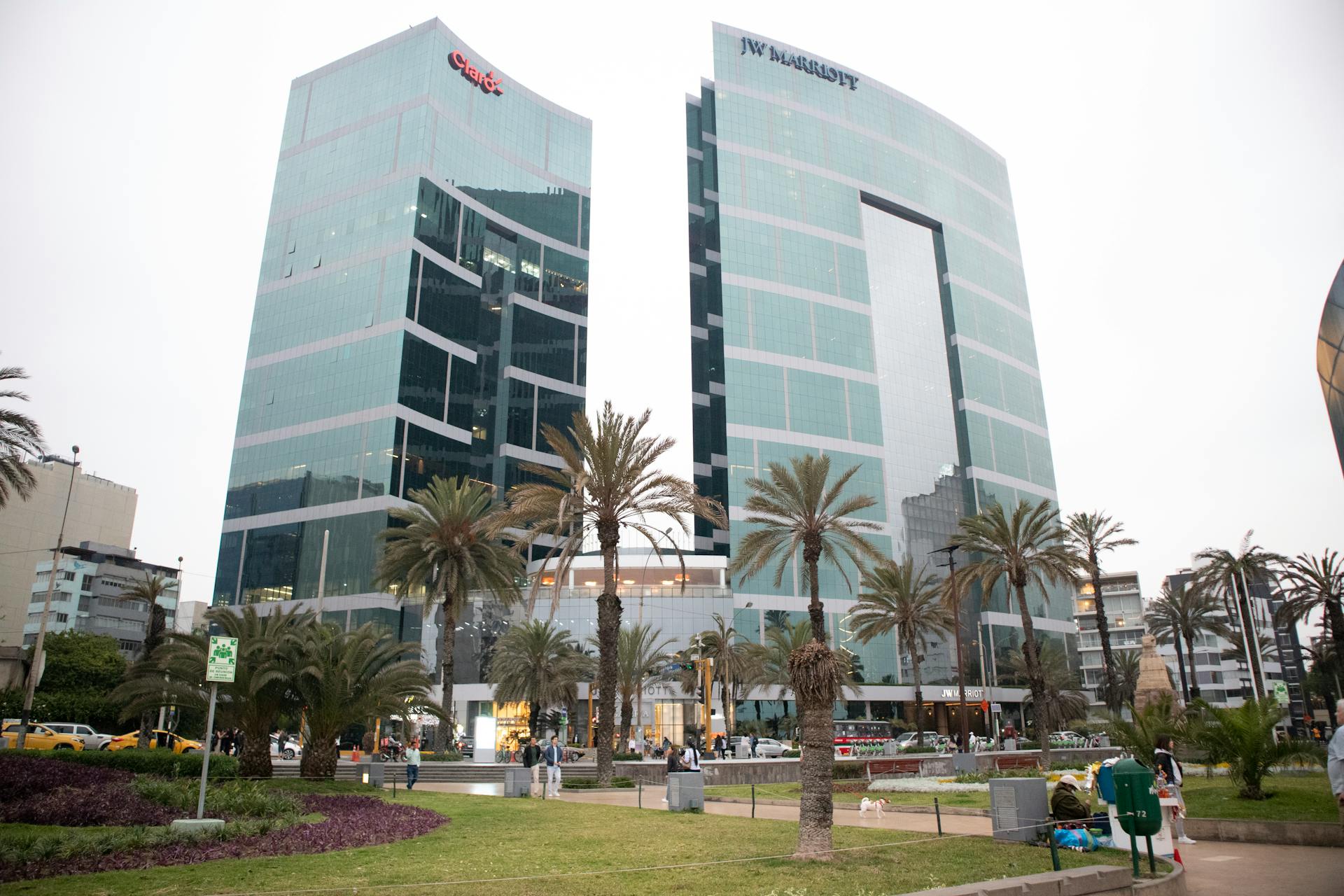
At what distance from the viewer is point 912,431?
10000cm

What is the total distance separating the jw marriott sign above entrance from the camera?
107312mm

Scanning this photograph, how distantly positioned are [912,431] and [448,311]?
56.7 metres

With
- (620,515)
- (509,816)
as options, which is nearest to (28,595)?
(620,515)

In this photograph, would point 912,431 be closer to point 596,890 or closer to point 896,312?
point 896,312

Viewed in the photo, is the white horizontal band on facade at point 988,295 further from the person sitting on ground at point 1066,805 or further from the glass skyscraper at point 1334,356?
the person sitting on ground at point 1066,805

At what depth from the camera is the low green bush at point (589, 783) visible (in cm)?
3170

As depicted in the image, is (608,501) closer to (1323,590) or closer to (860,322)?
(1323,590)

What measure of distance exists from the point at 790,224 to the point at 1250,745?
89.7 meters

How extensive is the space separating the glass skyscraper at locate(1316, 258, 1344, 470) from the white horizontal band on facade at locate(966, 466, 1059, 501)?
276ft

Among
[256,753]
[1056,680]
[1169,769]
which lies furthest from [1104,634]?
[256,753]

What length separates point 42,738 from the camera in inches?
1610

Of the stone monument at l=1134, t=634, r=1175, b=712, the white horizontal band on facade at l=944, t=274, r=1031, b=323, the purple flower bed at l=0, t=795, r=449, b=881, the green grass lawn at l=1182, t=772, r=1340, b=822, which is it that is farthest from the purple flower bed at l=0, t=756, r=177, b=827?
the white horizontal band on facade at l=944, t=274, r=1031, b=323

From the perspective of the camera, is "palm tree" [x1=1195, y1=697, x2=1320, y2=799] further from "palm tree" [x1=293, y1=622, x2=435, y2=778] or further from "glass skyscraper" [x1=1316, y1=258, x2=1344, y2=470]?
"palm tree" [x1=293, y1=622, x2=435, y2=778]

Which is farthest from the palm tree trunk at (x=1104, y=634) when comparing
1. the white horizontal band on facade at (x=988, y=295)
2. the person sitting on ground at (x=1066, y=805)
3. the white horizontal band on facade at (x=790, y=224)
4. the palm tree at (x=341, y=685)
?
the white horizontal band on facade at (x=988, y=295)
